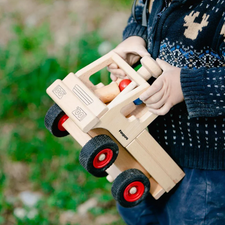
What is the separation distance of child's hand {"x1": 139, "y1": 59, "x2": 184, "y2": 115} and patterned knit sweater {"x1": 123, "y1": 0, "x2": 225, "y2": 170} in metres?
0.02

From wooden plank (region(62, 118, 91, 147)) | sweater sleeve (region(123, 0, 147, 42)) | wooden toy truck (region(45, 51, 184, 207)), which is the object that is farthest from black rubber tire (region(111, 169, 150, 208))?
sweater sleeve (region(123, 0, 147, 42))

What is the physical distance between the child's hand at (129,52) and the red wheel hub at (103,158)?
0.75ft

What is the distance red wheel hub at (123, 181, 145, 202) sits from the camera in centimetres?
82

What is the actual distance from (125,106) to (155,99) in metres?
0.09

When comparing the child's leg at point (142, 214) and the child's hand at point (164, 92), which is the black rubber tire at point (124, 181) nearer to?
the child's hand at point (164, 92)

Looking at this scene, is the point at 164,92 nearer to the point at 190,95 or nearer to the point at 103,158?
the point at 190,95

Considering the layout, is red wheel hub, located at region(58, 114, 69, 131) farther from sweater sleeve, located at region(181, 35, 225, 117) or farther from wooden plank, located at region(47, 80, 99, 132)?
sweater sleeve, located at region(181, 35, 225, 117)

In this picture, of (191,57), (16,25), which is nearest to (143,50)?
(191,57)

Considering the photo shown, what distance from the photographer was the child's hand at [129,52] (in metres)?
0.88

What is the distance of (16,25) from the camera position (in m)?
2.37

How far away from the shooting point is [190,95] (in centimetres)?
75

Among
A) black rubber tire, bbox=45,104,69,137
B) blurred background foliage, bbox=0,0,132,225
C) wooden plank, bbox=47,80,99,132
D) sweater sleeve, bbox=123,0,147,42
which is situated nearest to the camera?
wooden plank, bbox=47,80,99,132

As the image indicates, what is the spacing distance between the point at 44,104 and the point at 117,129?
3.96ft

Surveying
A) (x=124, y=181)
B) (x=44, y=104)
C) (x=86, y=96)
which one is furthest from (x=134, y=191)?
(x=44, y=104)
